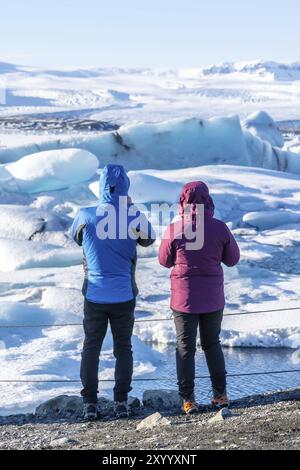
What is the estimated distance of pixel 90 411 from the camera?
3.84 metres

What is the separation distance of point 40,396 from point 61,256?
3998 millimetres

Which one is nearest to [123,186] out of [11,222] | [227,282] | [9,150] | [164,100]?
[227,282]

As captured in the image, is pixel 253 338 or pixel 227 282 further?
pixel 227 282

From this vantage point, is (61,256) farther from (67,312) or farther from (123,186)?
(123,186)

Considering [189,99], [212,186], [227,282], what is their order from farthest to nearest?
[189,99] → [212,186] → [227,282]

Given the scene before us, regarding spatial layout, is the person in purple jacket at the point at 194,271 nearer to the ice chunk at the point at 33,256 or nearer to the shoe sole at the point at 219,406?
the shoe sole at the point at 219,406

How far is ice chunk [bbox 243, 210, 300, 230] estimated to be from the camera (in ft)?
37.5

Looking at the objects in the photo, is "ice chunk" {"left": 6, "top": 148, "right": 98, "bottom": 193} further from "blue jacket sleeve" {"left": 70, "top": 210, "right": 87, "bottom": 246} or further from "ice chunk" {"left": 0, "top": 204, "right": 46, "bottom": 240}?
"blue jacket sleeve" {"left": 70, "top": 210, "right": 87, "bottom": 246}

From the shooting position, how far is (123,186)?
3.78 m

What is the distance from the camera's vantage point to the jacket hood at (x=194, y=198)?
371 cm

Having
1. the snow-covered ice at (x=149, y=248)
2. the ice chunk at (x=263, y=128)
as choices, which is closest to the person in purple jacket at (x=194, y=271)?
the snow-covered ice at (x=149, y=248)

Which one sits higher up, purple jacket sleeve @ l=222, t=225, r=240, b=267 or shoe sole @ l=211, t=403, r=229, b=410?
purple jacket sleeve @ l=222, t=225, r=240, b=267

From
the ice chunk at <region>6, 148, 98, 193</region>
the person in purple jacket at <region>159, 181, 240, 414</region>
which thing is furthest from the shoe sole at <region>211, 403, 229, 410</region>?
the ice chunk at <region>6, 148, 98, 193</region>

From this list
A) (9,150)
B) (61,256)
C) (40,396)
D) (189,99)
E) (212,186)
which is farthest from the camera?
(189,99)
